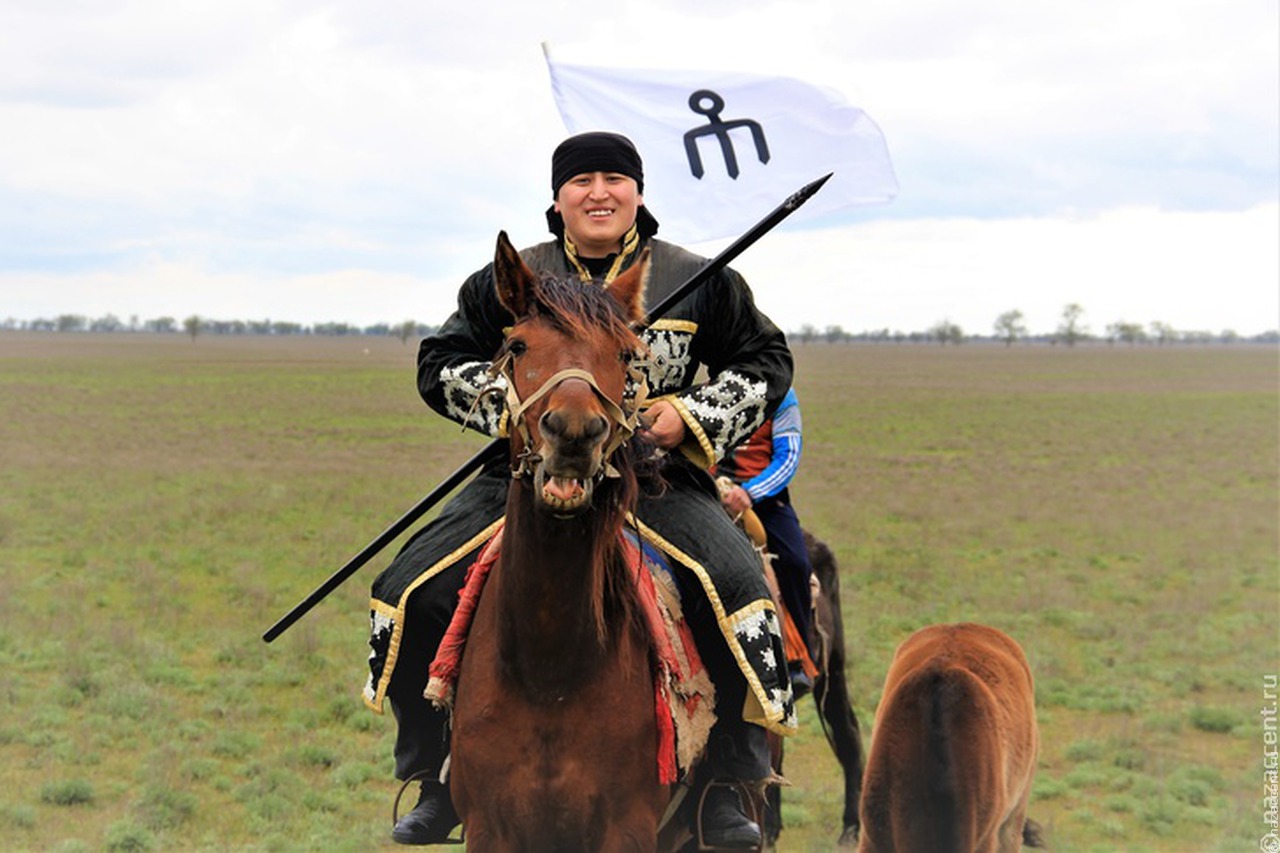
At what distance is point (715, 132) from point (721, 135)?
4 cm

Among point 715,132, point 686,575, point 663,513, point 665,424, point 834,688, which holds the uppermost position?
point 715,132

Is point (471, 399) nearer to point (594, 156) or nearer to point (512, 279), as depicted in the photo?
Answer: point (512, 279)

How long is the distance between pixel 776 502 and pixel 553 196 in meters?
2.60

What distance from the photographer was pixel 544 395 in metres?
3.05

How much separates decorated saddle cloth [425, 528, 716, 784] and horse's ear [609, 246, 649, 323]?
0.72 meters

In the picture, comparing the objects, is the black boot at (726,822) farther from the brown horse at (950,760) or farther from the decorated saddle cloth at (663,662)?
the brown horse at (950,760)

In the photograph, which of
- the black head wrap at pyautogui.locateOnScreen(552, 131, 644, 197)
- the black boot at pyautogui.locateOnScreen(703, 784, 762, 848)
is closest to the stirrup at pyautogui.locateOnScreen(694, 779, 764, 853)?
the black boot at pyautogui.locateOnScreen(703, 784, 762, 848)

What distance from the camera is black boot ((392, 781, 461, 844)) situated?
4.29 meters

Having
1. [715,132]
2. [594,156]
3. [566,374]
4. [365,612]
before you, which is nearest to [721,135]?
[715,132]

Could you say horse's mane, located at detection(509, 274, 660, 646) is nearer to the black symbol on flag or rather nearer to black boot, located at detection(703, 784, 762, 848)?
black boot, located at detection(703, 784, 762, 848)

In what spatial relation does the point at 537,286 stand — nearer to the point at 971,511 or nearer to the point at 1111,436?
the point at 971,511

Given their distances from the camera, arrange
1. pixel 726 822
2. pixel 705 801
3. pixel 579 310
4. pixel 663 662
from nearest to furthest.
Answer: pixel 579 310, pixel 663 662, pixel 726 822, pixel 705 801

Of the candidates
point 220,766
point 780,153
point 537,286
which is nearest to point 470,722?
point 537,286

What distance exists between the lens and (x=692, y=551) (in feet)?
13.7
